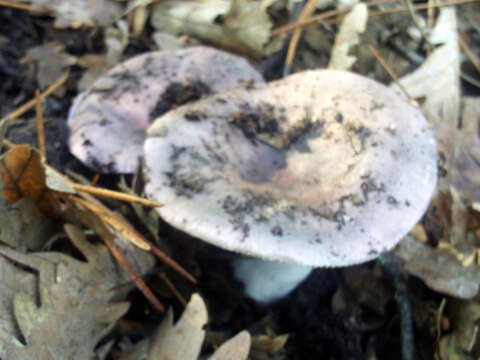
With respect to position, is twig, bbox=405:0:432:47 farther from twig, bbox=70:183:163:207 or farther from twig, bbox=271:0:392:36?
twig, bbox=70:183:163:207

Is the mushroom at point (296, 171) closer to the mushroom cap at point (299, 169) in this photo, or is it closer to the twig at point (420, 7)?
the mushroom cap at point (299, 169)

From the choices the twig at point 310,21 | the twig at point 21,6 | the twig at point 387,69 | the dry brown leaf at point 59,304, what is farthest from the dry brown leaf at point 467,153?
the twig at point 21,6

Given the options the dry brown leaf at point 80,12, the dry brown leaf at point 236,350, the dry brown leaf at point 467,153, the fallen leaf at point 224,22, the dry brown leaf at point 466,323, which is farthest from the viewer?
the dry brown leaf at point 80,12

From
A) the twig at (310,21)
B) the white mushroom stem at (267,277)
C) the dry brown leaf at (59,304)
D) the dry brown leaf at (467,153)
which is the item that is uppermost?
the twig at (310,21)

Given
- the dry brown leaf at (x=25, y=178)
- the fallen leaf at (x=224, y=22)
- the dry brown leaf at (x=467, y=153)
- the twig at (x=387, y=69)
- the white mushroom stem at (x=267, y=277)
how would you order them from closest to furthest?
the dry brown leaf at (x=25, y=178), the white mushroom stem at (x=267, y=277), the dry brown leaf at (x=467, y=153), the twig at (x=387, y=69), the fallen leaf at (x=224, y=22)

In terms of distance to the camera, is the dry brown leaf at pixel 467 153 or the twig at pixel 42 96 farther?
the dry brown leaf at pixel 467 153

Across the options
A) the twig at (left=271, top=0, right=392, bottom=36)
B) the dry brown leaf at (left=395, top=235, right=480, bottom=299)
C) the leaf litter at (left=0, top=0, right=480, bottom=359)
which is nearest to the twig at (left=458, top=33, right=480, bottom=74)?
the leaf litter at (left=0, top=0, right=480, bottom=359)

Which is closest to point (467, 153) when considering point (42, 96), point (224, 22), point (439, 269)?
point (439, 269)

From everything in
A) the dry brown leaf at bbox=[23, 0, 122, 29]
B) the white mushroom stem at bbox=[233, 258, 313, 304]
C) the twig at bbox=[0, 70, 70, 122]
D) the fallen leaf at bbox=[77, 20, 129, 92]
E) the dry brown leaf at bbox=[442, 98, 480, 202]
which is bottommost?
the white mushroom stem at bbox=[233, 258, 313, 304]

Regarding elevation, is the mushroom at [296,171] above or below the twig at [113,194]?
above
